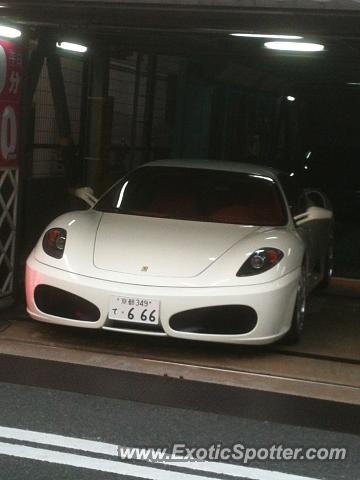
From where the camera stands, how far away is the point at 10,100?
22.7ft

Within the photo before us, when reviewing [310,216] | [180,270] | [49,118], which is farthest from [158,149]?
[180,270]

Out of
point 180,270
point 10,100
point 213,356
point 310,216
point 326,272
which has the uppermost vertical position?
point 10,100

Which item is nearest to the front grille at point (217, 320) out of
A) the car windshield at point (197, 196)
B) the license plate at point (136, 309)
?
the license plate at point (136, 309)

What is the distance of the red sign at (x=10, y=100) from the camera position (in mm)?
6777

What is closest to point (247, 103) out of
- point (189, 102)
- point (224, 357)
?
point (189, 102)

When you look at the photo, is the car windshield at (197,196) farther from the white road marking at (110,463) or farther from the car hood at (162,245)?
the white road marking at (110,463)

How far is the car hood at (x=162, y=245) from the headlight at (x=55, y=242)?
0.25 m

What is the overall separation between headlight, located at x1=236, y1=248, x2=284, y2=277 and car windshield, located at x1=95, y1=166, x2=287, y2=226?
0.74 meters

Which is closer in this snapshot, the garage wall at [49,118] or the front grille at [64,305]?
the front grille at [64,305]

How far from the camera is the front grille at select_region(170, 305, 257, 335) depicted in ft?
18.9

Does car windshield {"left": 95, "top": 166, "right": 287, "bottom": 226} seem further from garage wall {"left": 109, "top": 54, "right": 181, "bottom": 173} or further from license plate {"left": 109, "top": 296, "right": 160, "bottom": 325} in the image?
garage wall {"left": 109, "top": 54, "right": 181, "bottom": 173}

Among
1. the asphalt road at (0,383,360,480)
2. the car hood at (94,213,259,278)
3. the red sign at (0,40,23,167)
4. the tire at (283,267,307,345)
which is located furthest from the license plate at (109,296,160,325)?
the red sign at (0,40,23,167)

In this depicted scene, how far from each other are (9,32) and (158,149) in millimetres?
6999

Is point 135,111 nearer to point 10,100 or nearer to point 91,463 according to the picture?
point 10,100
